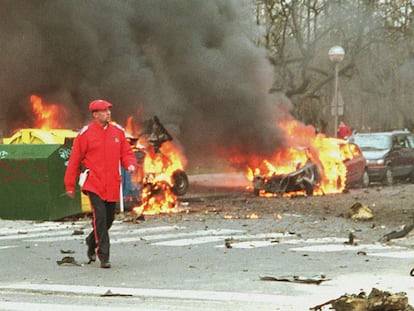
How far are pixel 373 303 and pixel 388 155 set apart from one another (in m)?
21.2

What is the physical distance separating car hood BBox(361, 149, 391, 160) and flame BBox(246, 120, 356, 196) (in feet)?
6.08

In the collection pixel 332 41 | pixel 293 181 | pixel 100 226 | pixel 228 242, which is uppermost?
pixel 332 41

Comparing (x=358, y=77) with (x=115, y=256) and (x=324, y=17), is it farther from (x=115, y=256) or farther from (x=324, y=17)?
(x=115, y=256)

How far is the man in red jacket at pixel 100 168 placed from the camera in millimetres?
10242

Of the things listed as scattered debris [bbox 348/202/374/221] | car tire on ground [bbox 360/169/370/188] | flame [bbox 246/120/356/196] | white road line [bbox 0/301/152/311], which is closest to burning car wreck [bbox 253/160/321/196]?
flame [bbox 246/120/356/196]

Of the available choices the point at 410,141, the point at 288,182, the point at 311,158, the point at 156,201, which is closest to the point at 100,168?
the point at 156,201

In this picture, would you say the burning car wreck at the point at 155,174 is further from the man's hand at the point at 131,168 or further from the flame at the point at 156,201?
the man's hand at the point at 131,168

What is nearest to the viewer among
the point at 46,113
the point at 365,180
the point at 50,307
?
the point at 50,307

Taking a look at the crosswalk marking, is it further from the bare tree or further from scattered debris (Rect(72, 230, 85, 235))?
the bare tree

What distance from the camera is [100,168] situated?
1034 centimetres

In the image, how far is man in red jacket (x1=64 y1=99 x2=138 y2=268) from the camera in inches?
403

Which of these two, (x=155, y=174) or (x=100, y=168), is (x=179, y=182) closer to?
(x=155, y=174)

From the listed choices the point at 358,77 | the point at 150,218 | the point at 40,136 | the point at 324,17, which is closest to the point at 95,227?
the point at 150,218

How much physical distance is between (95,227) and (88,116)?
45.1 feet
